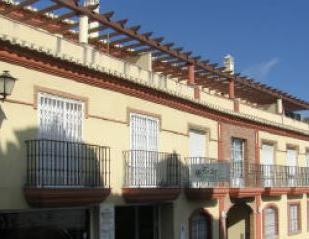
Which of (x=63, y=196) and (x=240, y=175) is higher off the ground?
(x=240, y=175)

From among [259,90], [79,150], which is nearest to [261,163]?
[259,90]

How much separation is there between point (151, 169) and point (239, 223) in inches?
320

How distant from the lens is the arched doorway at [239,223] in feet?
73.6

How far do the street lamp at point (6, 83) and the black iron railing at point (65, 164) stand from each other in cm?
133

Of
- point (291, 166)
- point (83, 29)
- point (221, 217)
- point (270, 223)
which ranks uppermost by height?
point (83, 29)

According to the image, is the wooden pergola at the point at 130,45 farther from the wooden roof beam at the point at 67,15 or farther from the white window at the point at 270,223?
the white window at the point at 270,223

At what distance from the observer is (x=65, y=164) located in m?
13.2

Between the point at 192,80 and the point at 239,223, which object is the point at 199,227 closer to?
the point at 239,223

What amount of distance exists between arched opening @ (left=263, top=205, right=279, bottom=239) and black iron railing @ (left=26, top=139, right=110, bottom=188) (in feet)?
34.8

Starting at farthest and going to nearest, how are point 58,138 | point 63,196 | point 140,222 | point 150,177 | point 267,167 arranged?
point 267,167, point 140,222, point 150,177, point 58,138, point 63,196

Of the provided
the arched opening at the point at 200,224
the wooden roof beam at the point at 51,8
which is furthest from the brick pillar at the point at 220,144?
the wooden roof beam at the point at 51,8

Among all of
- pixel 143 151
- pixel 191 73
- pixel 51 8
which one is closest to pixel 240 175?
pixel 191 73

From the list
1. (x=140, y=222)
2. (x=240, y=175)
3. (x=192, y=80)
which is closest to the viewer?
Answer: (x=140, y=222)

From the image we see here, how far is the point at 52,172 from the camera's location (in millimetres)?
12844
